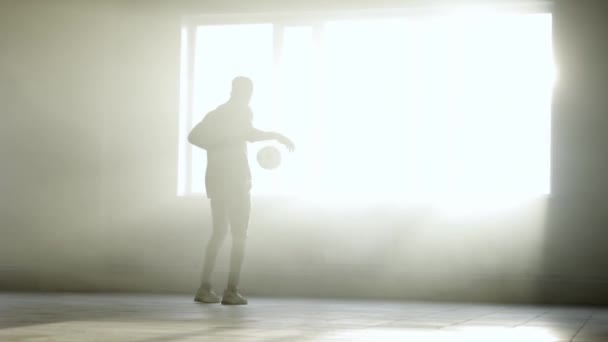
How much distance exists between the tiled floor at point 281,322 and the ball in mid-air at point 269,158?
88cm

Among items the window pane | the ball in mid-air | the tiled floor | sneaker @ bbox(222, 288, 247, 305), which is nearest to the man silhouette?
sneaker @ bbox(222, 288, 247, 305)

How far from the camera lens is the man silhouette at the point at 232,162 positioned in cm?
591

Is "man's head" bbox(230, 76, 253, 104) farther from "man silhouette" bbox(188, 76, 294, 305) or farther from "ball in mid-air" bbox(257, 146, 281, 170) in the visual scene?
"ball in mid-air" bbox(257, 146, 281, 170)

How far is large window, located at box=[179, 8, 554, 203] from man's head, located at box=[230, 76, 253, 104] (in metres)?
1.81

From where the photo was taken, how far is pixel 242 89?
601 centimetres

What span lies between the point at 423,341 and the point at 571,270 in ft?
13.1

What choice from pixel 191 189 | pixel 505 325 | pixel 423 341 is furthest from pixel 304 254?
pixel 423 341

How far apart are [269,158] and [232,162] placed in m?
0.24

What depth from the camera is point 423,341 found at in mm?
3412

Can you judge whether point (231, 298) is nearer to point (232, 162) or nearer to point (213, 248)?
point (213, 248)

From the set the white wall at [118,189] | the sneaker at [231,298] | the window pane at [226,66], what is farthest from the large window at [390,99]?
the sneaker at [231,298]

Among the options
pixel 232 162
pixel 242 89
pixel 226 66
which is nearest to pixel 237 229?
pixel 232 162

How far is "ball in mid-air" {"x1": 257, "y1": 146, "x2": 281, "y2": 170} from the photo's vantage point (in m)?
5.99

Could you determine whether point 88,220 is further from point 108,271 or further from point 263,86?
point 263,86
